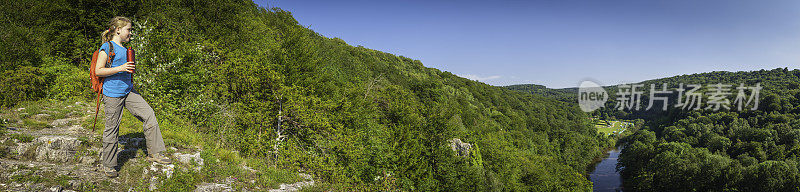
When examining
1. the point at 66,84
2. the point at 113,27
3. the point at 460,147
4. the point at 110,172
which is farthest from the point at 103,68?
the point at 460,147

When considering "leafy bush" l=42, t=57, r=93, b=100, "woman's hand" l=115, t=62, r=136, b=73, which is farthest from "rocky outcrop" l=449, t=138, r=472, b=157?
"woman's hand" l=115, t=62, r=136, b=73

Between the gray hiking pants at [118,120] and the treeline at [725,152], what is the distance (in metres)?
67.9

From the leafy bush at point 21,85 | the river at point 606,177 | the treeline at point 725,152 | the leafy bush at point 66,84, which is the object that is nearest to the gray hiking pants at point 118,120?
the leafy bush at point 21,85

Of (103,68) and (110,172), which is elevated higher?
(103,68)

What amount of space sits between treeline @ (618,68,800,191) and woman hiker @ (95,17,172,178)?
6821 centimetres

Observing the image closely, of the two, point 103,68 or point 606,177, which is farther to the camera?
point 606,177

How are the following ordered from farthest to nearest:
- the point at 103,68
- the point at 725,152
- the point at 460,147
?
the point at 725,152, the point at 460,147, the point at 103,68

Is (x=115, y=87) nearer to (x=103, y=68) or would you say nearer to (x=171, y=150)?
(x=103, y=68)

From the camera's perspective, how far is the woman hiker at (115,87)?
4.19m

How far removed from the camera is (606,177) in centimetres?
6744

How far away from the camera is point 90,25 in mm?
14719

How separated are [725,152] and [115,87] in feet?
310

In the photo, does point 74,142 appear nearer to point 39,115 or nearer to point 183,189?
point 183,189

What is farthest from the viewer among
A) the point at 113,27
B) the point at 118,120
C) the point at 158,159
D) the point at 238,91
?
the point at 238,91
